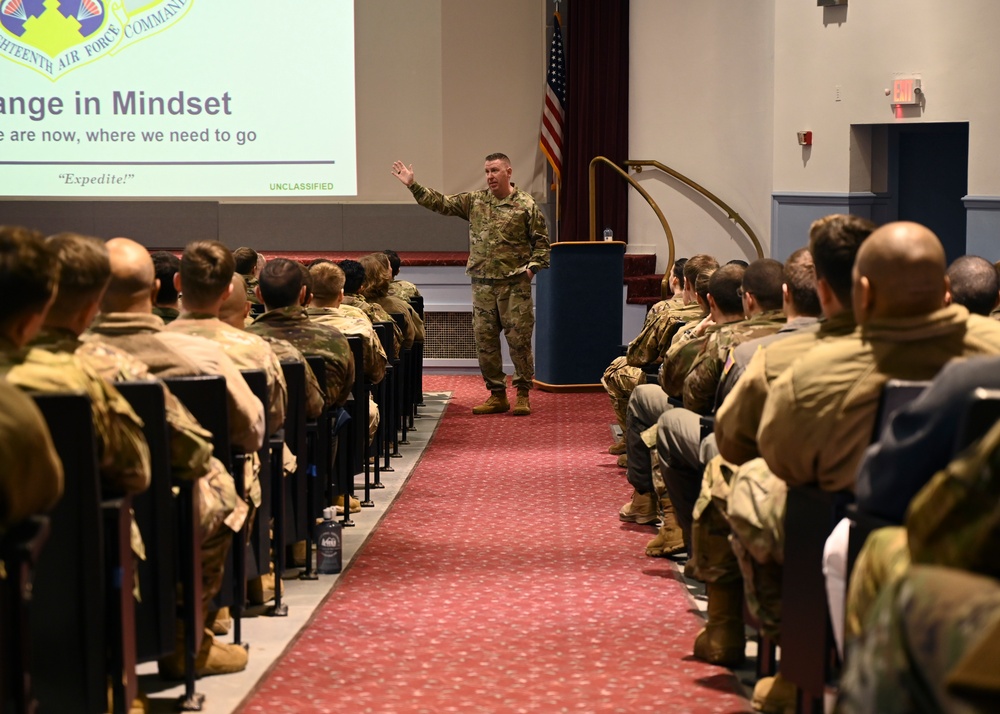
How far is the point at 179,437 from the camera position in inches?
119

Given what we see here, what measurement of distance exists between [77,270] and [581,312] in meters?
7.12

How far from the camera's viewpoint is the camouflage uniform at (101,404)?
2504 millimetres

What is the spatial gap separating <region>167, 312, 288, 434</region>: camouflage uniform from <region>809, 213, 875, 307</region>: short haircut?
156cm

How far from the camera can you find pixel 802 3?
971 centimetres

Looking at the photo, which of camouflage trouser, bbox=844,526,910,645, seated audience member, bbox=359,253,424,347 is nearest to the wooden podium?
seated audience member, bbox=359,253,424,347

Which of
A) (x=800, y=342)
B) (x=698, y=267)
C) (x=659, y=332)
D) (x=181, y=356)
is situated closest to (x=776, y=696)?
(x=800, y=342)

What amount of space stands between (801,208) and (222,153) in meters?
4.53

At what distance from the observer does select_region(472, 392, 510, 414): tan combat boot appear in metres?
8.95

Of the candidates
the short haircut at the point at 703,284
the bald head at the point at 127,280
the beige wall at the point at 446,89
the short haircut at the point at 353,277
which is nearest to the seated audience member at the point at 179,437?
the bald head at the point at 127,280

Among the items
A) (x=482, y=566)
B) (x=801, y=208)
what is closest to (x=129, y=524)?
(x=482, y=566)

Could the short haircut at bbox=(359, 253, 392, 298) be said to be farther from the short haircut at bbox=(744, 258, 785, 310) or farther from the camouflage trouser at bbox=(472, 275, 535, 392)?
the short haircut at bbox=(744, 258, 785, 310)

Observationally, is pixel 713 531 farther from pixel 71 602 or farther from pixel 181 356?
pixel 71 602

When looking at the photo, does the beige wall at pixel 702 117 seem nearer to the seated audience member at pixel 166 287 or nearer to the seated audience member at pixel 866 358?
the seated audience member at pixel 166 287

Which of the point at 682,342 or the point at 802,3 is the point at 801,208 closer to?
the point at 802,3
